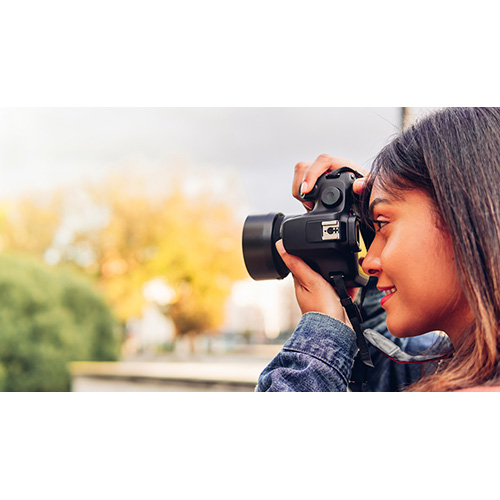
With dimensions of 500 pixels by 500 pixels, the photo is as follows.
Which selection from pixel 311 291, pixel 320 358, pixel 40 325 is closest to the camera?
pixel 320 358

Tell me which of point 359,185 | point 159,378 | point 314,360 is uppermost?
point 359,185

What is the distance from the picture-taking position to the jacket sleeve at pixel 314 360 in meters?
0.98

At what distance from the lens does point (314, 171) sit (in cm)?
119

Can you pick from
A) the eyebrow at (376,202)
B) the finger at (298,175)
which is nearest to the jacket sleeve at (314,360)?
A: the eyebrow at (376,202)

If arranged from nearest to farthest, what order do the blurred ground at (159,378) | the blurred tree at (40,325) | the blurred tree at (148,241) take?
the blurred ground at (159,378), the blurred tree at (40,325), the blurred tree at (148,241)

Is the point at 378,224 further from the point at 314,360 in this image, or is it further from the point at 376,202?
the point at 314,360

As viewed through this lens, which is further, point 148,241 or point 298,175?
point 148,241

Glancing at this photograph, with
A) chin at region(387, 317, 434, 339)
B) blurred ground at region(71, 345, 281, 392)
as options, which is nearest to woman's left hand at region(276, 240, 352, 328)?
chin at region(387, 317, 434, 339)

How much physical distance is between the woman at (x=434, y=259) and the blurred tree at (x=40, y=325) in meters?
5.45

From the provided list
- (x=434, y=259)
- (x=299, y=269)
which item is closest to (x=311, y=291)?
(x=299, y=269)

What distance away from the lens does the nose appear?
1.01 meters

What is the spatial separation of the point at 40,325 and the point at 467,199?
20.0 ft

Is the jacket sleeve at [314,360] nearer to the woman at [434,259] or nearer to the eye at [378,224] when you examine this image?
the woman at [434,259]
